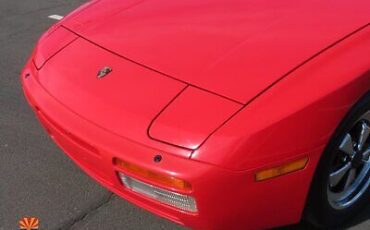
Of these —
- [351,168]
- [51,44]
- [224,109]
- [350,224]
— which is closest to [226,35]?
[224,109]

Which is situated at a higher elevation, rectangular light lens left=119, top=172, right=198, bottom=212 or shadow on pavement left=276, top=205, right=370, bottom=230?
rectangular light lens left=119, top=172, right=198, bottom=212

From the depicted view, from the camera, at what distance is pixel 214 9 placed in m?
2.84

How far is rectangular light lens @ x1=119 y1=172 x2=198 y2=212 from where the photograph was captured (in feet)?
7.09

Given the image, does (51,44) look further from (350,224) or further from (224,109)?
(350,224)

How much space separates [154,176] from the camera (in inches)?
84.4

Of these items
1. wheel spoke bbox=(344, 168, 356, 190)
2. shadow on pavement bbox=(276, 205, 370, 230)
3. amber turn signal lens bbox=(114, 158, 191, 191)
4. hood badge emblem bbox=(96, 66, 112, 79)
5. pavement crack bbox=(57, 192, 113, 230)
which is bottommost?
pavement crack bbox=(57, 192, 113, 230)

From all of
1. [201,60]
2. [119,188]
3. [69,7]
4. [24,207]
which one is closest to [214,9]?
[201,60]

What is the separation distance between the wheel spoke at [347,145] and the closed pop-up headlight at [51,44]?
1.54 metres

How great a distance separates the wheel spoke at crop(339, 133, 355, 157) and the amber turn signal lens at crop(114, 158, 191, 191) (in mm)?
802

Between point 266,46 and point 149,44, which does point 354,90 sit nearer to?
point 266,46

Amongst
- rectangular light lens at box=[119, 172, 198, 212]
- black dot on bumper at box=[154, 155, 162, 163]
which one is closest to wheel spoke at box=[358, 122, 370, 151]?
rectangular light lens at box=[119, 172, 198, 212]

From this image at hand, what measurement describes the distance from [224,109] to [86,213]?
3.69 feet

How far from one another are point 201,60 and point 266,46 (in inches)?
12.4

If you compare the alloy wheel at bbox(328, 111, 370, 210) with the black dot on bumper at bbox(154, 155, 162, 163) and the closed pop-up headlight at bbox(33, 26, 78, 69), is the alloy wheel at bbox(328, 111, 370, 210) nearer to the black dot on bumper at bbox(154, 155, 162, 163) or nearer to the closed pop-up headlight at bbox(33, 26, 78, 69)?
the black dot on bumper at bbox(154, 155, 162, 163)
